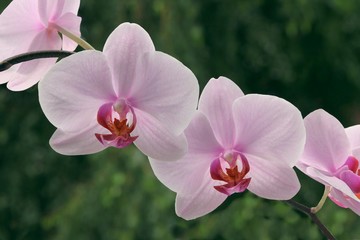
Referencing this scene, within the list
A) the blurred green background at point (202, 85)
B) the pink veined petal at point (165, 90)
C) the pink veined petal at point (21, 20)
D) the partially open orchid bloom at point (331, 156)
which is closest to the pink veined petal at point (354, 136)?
the partially open orchid bloom at point (331, 156)

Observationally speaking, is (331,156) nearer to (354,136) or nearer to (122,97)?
(354,136)

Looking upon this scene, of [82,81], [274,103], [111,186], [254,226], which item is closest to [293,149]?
[274,103]

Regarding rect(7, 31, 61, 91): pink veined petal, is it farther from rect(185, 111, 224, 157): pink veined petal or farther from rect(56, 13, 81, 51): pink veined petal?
rect(185, 111, 224, 157): pink veined petal

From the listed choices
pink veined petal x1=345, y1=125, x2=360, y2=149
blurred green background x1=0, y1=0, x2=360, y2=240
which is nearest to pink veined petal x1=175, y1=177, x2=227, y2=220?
pink veined petal x1=345, y1=125, x2=360, y2=149

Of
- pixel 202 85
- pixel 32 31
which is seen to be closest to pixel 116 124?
pixel 32 31

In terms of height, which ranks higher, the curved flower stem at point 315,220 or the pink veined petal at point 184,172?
the pink veined petal at point 184,172

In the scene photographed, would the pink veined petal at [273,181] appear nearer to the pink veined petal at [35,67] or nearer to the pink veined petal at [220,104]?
the pink veined petal at [220,104]
